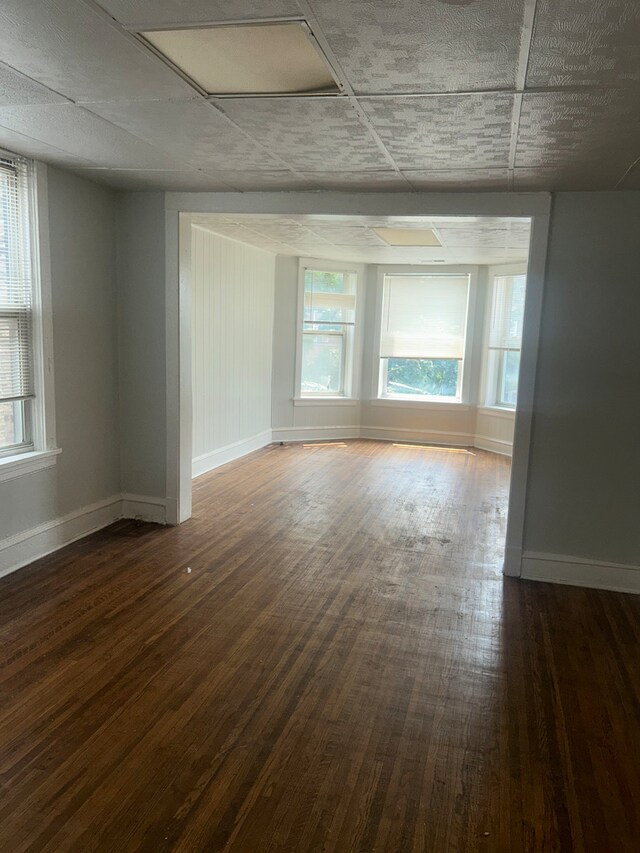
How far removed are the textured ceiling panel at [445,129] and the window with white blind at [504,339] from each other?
467 cm

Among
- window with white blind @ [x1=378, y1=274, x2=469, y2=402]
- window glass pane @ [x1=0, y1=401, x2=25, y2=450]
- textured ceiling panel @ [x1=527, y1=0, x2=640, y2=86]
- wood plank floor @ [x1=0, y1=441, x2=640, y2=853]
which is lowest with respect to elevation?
wood plank floor @ [x1=0, y1=441, x2=640, y2=853]

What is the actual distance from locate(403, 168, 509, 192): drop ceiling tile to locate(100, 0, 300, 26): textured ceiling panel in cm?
179

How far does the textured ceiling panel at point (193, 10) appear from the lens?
1.73 meters

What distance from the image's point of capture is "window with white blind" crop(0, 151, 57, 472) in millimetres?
3555

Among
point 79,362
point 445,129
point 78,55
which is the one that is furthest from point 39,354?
point 445,129

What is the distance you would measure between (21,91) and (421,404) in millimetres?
6670

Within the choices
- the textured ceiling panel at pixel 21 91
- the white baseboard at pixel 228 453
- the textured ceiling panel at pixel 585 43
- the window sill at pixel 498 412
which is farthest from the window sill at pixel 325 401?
the textured ceiling panel at pixel 585 43

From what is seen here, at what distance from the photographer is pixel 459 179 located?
3.57 metres

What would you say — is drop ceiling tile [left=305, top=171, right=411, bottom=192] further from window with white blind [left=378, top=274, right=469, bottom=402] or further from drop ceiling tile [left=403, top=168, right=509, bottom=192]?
window with white blind [left=378, top=274, right=469, bottom=402]

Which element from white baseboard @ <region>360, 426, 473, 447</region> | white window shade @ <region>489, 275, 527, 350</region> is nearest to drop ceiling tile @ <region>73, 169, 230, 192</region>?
white window shade @ <region>489, 275, 527, 350</region>

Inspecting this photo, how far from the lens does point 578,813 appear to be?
6.59 feet

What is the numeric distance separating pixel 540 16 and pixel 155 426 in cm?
367

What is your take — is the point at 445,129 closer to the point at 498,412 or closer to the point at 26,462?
the point at 26,462

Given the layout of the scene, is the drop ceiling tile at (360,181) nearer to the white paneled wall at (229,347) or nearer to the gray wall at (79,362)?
the gray wall at (79,362)
